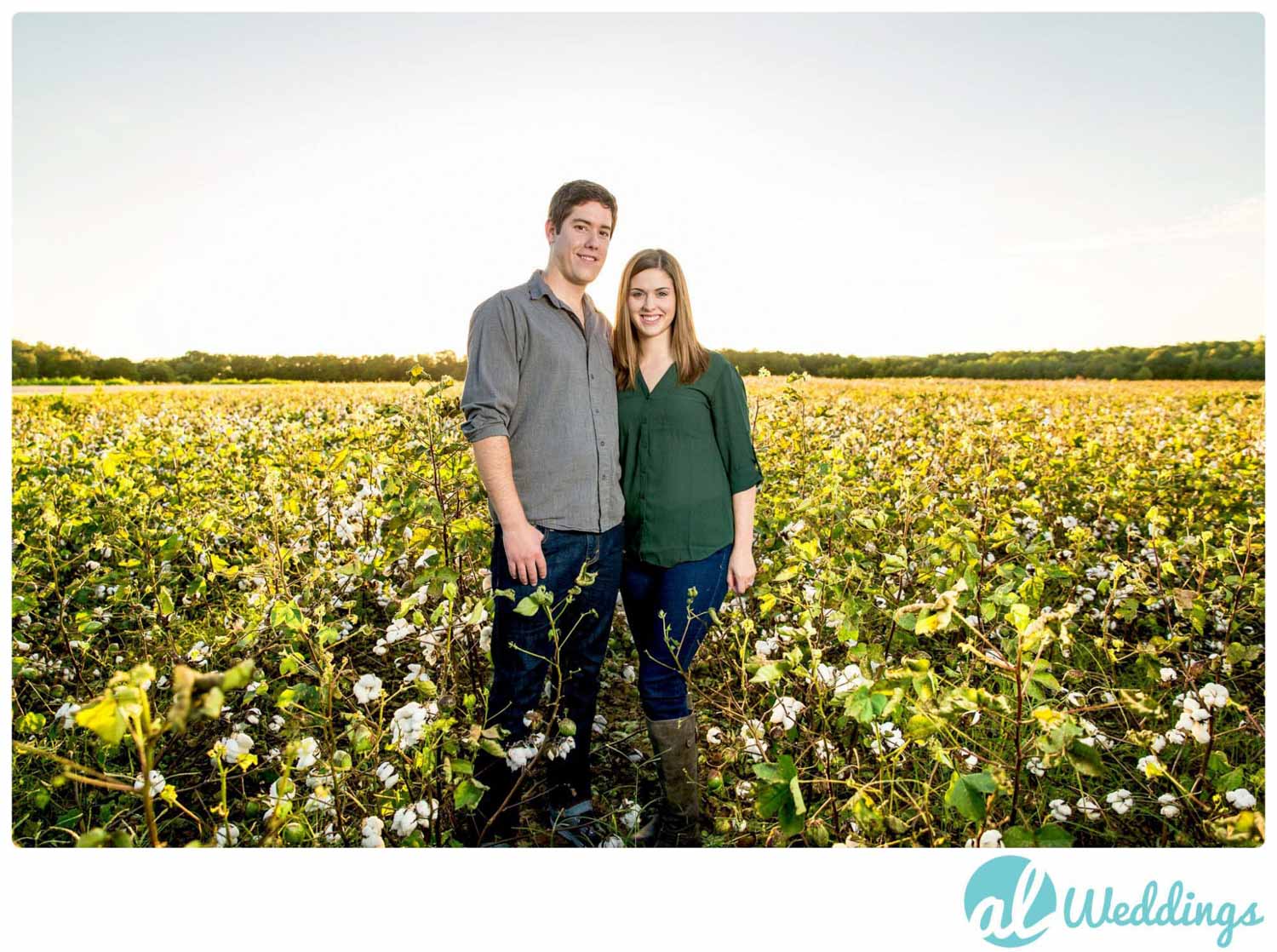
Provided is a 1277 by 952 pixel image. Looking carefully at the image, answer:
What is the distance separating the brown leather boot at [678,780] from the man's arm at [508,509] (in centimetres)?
59

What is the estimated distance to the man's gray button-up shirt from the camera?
2.07 meters

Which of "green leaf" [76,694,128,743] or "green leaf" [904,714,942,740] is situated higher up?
"green leaf" [76,694,128,743]

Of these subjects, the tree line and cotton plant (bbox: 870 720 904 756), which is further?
the tree line

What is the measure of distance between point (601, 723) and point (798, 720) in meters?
0.76

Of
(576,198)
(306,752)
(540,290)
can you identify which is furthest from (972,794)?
(576,198)

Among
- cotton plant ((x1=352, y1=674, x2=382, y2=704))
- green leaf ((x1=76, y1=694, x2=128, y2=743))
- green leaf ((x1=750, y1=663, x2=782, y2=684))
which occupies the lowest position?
cotton plant ((x1=352, y1=674, x2=382, y2=704))

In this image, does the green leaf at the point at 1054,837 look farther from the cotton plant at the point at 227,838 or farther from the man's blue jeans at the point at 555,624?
the cotton plant at the point at 227,838

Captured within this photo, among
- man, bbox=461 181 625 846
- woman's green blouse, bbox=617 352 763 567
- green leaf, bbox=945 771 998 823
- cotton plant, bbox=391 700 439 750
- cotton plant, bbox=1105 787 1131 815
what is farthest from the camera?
woman's green blouse, bbox=617 352 763 567

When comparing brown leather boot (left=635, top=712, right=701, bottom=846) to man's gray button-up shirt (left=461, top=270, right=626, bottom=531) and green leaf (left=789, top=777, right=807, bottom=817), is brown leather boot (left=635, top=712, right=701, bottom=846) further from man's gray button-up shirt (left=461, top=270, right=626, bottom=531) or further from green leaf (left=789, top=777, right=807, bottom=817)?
green leaf (left=789, top=777, right=807, bottom=817)

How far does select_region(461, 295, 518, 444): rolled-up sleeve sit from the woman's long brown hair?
32 centimetres

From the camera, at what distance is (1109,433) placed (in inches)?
239

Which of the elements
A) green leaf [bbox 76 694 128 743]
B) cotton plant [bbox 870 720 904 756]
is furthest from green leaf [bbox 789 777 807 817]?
green leaf [bbox 76 694 128 743]

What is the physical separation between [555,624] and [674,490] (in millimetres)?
522
